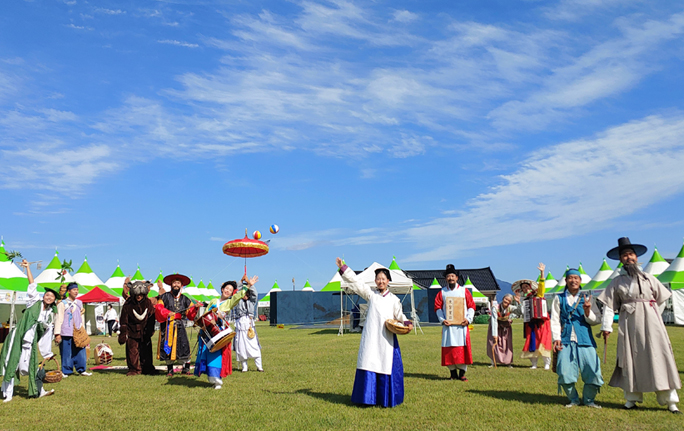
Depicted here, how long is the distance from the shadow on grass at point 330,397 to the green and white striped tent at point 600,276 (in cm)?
3410

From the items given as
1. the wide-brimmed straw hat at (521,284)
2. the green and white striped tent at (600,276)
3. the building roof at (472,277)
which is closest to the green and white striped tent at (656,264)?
the green and white striped tent at (600,276)

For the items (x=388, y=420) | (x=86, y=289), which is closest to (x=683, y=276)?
(x=388, y=420)

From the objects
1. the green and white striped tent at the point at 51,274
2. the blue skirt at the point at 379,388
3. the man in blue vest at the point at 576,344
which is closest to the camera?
the man in blue vest at the point at 576,344

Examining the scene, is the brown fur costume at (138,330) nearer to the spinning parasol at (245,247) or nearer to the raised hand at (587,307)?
the raised hand at (587,307)

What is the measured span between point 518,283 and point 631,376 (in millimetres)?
5623

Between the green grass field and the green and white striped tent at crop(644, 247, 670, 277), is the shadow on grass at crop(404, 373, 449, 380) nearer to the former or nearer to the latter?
the green grass field

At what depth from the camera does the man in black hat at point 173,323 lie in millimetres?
9617

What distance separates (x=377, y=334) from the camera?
649 centimetres

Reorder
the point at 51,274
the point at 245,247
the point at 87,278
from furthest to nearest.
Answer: the point at 87,278 → the point at 51,274 → the point at 245,247

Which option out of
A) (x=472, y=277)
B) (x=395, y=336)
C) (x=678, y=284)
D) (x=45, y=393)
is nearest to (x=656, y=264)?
(x=678, y=284)

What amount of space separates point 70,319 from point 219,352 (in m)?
4.51

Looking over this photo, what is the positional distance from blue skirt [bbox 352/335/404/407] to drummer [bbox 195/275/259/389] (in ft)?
8.87

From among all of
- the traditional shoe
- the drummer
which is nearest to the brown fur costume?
the drummer

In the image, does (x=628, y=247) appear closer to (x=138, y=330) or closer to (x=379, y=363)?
(x=379, y=363)
